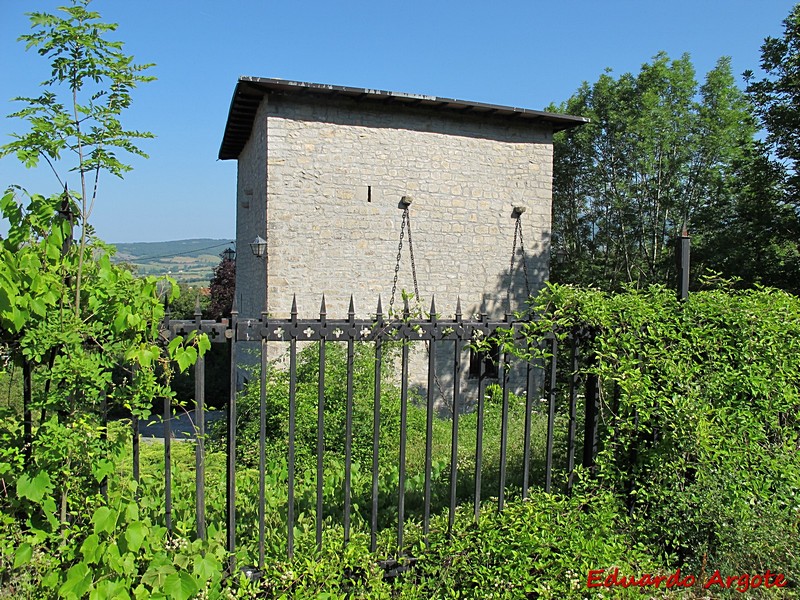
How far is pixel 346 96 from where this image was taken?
10469mm

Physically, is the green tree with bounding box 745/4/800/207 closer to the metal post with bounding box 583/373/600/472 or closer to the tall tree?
the tall tree

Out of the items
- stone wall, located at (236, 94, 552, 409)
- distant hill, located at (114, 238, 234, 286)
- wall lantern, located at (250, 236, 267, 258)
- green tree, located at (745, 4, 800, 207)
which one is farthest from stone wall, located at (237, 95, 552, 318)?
distant hill, located at (114, 238, 234, 286)

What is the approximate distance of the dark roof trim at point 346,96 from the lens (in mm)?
9812

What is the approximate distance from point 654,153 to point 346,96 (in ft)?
45.0

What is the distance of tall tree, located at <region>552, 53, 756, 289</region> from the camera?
758 inches

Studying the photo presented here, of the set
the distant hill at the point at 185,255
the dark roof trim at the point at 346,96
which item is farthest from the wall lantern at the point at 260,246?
the distant hill at the point at 185,255

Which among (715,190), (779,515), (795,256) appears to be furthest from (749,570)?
(715,190)

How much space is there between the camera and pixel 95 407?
2.78m

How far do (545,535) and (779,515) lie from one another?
1631mm

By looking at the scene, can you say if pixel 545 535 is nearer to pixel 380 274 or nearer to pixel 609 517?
pixel 609 517

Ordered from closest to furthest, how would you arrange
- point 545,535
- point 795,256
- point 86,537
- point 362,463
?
1. point 86,537
2. point 545,535
3. point 362,463
4. point 795,256

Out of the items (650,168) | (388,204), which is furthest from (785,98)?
(388,204)

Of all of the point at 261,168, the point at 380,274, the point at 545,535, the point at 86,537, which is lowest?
the point at 545,535

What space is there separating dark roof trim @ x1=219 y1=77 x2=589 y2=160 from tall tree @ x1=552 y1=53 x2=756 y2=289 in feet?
28.5
